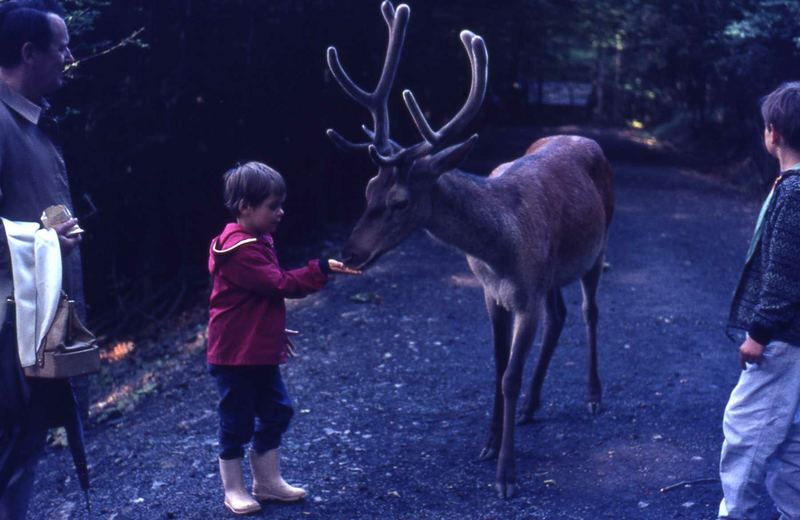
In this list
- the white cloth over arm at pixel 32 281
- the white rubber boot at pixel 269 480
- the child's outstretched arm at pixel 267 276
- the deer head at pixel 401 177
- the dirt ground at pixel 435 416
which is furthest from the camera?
the dirt ground at pixel 435 416

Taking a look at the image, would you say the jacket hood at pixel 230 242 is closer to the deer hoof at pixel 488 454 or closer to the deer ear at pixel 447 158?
the deer ear at pixel 447 158

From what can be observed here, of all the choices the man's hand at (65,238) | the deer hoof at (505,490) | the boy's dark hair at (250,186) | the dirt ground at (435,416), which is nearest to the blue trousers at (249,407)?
the dirt ground at (435,416)

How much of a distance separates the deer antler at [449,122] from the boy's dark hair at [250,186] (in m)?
0.72

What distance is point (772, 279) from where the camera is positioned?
172 inches

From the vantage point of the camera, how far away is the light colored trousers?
4.44 meters

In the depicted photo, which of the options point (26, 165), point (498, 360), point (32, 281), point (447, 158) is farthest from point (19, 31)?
point (498, 360)

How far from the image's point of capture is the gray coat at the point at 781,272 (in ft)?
14.2

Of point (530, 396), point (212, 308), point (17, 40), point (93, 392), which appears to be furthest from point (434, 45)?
point (17, 40)

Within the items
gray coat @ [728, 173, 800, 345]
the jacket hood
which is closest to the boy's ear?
gray coat @ [728, 173, 800, 345]

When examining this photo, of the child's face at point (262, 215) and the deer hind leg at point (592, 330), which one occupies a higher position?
the child's face at point (262, 215)

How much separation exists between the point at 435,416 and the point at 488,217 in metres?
1.77

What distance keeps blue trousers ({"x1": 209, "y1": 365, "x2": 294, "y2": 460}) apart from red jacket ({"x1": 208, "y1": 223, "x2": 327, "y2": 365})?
0.13 metres

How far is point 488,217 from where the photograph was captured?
6141 mm

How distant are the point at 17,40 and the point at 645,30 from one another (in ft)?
65.7
